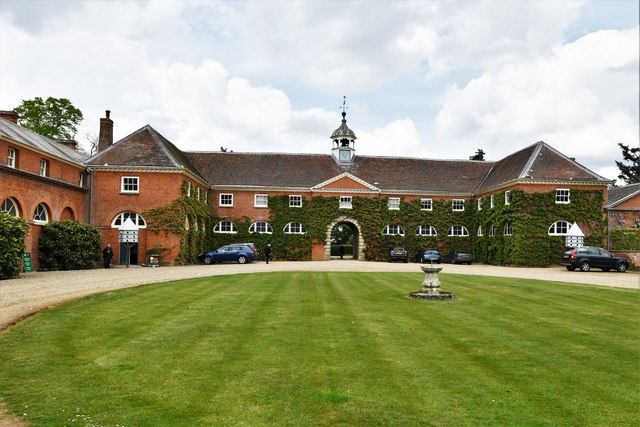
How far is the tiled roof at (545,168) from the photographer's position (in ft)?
111

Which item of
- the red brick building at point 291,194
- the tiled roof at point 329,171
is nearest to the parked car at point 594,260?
the red brick building at point 291,194

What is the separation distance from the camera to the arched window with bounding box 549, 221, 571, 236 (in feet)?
111

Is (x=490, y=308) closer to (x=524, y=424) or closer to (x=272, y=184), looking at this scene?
(x=524, y=424)

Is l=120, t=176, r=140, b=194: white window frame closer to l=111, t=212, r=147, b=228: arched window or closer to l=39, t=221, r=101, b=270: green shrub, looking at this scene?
l=111, t=212, r=147, b=228: arched window

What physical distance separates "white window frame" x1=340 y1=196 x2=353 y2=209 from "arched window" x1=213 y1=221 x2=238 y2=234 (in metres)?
8.81

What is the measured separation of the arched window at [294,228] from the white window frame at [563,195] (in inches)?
738

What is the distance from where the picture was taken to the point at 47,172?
2661cm

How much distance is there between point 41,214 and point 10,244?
753 cm

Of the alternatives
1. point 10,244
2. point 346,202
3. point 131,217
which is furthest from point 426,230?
point 10,244

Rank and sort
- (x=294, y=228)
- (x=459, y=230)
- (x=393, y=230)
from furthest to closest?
(x=459, y=230) → (x=393, y=230) → (x=294, y=228)

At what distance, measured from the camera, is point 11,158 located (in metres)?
23.5

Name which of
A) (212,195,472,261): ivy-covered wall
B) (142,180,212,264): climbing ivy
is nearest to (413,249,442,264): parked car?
(212,195,472,261): ivy-covered wall

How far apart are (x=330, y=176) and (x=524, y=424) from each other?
37702 mm

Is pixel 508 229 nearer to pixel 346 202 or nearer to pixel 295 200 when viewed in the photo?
pixel 346 202
